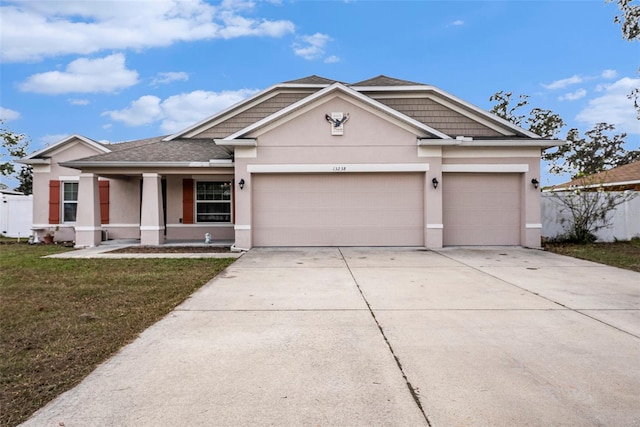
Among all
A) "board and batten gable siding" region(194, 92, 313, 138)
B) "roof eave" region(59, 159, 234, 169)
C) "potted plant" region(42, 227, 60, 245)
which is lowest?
"potted plant" region(42, 227, 60, 245)

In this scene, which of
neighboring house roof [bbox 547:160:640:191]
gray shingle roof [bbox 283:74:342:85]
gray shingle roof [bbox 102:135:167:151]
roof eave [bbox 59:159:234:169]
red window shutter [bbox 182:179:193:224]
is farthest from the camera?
neighboring house roof [bbox 547:160:640:191]

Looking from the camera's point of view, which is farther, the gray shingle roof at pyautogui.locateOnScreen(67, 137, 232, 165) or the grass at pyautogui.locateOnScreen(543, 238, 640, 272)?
the gray shingle roof at pyautogui.locateOnScreen(67, 137, 232, 165)

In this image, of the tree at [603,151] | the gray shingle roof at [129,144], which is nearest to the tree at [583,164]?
the tree at [603,151]

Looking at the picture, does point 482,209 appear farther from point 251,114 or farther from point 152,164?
point 152,164

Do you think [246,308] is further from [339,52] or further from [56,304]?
[339,52]

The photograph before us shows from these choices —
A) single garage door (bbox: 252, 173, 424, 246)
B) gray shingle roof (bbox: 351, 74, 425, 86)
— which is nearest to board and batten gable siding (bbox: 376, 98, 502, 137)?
gray shingle roof (bbox: 351, 74, 425, 86)

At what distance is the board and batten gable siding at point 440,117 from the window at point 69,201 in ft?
41.7

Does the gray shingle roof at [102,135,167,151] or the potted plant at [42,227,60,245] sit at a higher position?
the gray shingle roof at [102,135,167,151]

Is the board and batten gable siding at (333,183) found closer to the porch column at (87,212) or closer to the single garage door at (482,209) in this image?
the single garage door at (482,209)

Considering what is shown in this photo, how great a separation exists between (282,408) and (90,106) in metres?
20.0

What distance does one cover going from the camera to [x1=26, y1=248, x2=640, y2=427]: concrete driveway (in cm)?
280

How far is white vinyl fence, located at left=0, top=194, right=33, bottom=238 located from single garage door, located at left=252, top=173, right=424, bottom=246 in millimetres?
12871

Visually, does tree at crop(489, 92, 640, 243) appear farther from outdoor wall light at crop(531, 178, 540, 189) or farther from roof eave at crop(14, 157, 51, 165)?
roof eave at crop(14, 157, 51, 165)

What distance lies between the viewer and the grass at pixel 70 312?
11.0 ft
